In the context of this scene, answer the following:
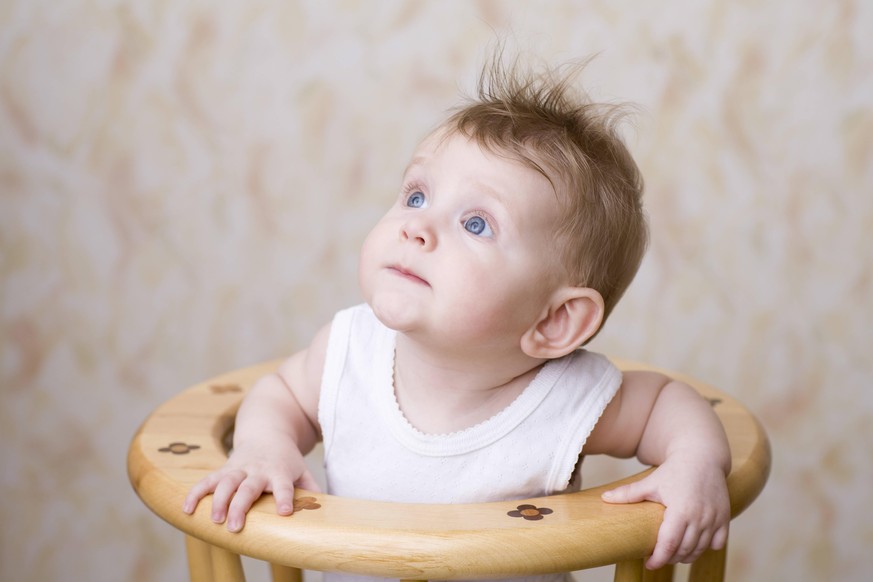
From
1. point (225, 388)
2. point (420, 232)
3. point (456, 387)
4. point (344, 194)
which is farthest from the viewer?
point (344, 194)

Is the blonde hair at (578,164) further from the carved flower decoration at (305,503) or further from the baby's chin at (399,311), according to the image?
the carved flower decoration at (305,503)

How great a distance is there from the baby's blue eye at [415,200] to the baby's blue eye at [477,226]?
6 cm

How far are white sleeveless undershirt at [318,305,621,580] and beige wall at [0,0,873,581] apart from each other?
24.7 inches

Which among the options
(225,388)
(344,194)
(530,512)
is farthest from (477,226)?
(344,194)

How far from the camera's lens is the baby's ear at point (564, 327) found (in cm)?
94

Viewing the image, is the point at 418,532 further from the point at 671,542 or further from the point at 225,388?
the point at 225,388

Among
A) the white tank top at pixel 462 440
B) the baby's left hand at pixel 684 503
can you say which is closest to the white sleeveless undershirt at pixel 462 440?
the white tank top at pixel 462 440

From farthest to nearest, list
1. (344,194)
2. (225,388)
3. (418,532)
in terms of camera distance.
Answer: (344,194) < (225,388) < (418,532)

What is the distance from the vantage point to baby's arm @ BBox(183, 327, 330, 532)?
81cm

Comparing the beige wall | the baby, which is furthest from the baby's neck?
the beige wall

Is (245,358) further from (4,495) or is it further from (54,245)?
(4,495)

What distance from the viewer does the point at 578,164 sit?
917 millimetres

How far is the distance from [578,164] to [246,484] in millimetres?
376

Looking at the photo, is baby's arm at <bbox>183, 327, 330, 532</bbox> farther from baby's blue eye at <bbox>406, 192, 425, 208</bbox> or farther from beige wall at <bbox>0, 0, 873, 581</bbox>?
beige wall at <bbox>0, 0, 873, 581</bbox>
